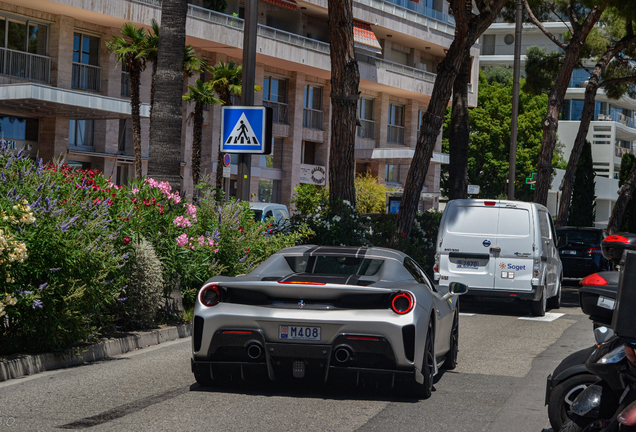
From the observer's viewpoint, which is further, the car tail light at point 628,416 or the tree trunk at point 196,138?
the tree trunk at point 196,138

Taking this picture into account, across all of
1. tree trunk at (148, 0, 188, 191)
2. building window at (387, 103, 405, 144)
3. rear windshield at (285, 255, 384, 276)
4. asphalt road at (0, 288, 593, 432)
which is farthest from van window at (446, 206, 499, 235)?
building window at (387, 103, 405, 144)

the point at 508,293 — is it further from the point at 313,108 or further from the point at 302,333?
the point at 313,108

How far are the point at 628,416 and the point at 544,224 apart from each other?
41.1ft

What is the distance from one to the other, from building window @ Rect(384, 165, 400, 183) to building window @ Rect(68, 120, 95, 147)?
73.1 feet

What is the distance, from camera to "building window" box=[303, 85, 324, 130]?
44531mm

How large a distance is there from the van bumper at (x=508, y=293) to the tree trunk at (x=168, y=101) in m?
5.67

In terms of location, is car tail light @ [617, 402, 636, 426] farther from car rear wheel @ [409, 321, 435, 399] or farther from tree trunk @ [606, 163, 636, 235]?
tree trunk @ [606, 163, 636, 235]

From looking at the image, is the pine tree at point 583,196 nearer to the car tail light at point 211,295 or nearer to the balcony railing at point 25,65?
the balcony railing at point 25,65

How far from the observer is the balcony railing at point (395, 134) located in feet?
168

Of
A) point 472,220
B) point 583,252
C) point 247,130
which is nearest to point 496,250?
point 472,220

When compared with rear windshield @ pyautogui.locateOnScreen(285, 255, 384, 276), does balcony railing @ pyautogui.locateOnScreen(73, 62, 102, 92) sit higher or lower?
higher

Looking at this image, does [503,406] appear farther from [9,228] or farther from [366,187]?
[366,187]

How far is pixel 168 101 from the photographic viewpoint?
1405 centimetres

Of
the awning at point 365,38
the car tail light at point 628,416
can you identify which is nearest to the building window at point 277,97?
the awning at point 365,38
